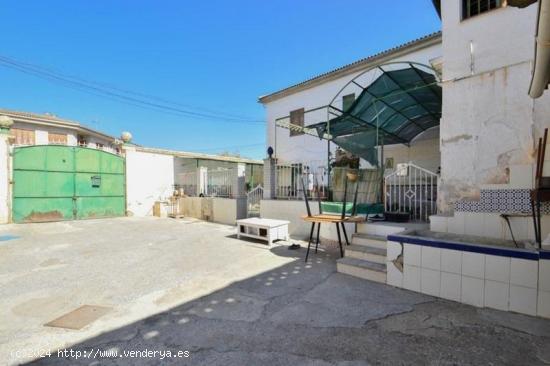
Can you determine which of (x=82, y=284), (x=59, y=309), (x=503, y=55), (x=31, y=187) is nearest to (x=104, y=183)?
(x=31, y=187)

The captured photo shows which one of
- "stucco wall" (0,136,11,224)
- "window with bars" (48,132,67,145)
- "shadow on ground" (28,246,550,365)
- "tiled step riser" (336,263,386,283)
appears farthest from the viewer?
"window with bars" (48,132,67,145)

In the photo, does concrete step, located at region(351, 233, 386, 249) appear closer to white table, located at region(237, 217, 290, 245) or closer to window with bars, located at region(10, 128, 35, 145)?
white table, located at region(237, 217, 290, 245)

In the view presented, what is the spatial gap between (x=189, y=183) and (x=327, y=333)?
422 inches

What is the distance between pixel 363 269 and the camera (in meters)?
3.78

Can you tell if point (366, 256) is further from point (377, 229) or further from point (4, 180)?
point (4, 180)

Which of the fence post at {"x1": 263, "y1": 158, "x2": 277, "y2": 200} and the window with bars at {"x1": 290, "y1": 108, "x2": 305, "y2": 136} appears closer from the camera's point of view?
the fence post at {"x1": 263, "y1": 158, "x2": 277, "y2": 200}

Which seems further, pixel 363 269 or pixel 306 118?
pixel 306 118

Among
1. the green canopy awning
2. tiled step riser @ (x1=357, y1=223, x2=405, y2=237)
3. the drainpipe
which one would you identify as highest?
the green canopy awning

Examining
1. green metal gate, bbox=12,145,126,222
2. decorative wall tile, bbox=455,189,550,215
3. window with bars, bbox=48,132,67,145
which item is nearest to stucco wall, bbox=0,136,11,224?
green metal gate, bbox=12,145,126,222

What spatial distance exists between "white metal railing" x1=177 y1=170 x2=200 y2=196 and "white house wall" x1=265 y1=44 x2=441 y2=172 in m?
3.96

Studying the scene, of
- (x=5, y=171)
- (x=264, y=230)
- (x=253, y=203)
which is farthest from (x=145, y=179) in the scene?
(x=264, y=230)

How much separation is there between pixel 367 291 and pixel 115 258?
4.36 m

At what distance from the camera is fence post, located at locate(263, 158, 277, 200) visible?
306 inches

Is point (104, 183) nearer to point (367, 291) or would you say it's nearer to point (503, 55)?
point (367, 291)
